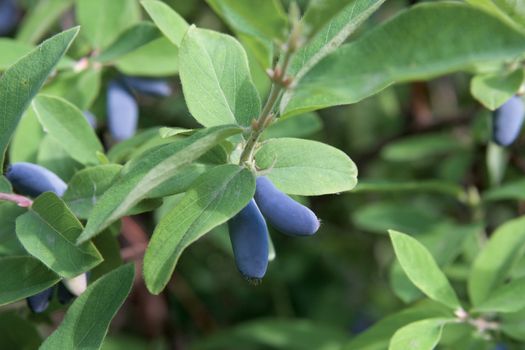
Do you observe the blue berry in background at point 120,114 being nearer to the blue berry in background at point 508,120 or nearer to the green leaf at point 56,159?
the green leaf at point 56,159

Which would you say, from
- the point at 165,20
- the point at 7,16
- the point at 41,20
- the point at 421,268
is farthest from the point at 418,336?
the point at 7,16

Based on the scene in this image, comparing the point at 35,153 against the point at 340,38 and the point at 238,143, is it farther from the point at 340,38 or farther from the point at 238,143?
the point at 340,38

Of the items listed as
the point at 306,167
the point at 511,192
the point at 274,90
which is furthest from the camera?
the point at 511,192

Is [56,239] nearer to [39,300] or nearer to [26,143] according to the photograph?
[39,300]

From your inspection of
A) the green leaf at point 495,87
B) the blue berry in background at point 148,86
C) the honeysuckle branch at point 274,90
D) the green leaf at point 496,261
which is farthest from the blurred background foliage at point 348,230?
the honeysuckle branch at point 274,90

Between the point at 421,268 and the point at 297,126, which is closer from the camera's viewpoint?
the point at 421,268

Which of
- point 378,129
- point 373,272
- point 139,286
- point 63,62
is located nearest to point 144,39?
point 63,62

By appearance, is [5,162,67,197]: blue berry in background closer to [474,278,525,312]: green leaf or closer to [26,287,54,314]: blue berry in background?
[26,287,54,314]: blue berry in background
